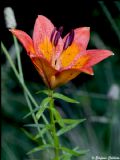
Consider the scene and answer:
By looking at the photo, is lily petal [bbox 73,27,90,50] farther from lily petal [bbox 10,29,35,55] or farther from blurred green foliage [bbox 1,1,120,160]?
blurred green foliage [bbox 1,1,120,160]

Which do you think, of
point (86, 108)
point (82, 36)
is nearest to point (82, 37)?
point (82, 36)

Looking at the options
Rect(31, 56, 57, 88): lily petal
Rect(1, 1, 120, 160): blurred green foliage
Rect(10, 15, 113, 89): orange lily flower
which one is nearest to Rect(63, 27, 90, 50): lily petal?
Rect(10, 15, 113, 89): orange lily flower

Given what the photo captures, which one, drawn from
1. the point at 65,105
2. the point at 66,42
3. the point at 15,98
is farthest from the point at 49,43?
the point at 15,98

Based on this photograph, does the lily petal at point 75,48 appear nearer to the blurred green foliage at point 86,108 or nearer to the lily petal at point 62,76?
the lily petal at point 62,76

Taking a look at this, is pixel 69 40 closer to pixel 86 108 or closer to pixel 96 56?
pixel 96 56

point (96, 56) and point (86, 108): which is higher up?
point (96, 56)

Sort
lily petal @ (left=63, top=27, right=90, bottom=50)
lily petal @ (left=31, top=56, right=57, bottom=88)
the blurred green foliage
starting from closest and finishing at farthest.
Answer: lily petal @ (left=31, top=56, right=57, bottom=88) → lily petal @ (left=63, top=27, right=90, bottom=50) → the blurred green foliage

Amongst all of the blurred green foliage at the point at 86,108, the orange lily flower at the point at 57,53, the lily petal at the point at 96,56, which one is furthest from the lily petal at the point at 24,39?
the blurred green foliage at the point at 86,108
